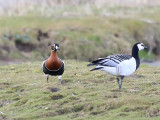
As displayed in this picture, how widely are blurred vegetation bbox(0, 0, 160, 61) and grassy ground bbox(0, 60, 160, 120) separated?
341 inches

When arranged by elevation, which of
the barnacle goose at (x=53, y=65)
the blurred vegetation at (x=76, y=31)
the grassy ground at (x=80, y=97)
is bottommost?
the grassy ground at (x=80, y=97)

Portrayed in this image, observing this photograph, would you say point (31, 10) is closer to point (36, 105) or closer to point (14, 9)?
point (14, 9)

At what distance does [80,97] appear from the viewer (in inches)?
444

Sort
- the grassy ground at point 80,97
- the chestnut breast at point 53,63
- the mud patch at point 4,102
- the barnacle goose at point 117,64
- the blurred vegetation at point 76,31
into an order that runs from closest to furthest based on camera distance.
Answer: the grassy ground at point 80,97, the barnacle goose at point 117,64, the mud patch at point 4,102, the chestnut breast at point 53,63, the blurred vegetation at point 76,31

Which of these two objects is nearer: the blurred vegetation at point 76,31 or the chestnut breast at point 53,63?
the chestnut breast at point 53,63

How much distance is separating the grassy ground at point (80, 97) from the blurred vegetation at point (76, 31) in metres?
8.66

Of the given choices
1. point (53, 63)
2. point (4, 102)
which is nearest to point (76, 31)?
point (53, 63)

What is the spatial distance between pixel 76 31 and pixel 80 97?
1570cm

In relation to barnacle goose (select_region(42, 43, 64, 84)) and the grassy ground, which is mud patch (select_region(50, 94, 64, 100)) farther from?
barnacle goose (select_region(42, 43, 64, 84))

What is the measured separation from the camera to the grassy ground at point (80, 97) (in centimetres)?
1010

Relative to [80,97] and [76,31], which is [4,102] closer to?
[80,97]

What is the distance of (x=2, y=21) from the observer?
88.8ft

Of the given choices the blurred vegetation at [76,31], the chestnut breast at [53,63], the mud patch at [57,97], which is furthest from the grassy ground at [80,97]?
the blurred vegetation at [76,31]

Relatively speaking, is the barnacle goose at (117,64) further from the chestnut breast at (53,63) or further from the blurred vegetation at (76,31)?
the blurred vegetation at (76,31)
